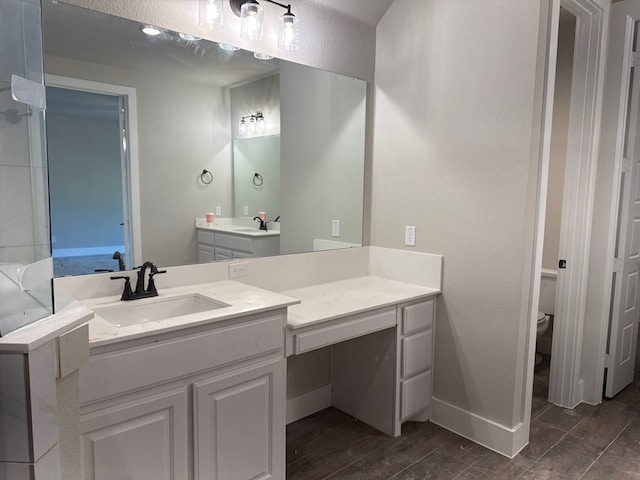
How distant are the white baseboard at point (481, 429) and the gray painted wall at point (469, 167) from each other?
4 centimetres

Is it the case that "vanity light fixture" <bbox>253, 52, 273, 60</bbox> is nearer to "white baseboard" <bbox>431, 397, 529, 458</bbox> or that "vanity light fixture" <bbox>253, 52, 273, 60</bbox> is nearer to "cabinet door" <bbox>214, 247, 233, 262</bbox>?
"cabinet door" <bbox>214, 247, 233, 262</bbox>

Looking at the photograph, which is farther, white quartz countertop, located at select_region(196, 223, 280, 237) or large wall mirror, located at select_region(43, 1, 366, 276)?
white quartz countertop, located at select_region(196, 223, 280, 237)

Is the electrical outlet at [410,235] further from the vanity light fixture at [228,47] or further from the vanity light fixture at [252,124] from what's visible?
the vanity light fixture at [228,47]

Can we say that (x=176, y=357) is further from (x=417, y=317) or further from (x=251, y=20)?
(x=251, y=20)

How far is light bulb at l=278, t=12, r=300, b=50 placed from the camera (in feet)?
7.06

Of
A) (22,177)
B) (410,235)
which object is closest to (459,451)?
(410,235)

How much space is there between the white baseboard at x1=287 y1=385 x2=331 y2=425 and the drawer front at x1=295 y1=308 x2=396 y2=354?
2.39ft

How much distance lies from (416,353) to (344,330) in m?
0.59

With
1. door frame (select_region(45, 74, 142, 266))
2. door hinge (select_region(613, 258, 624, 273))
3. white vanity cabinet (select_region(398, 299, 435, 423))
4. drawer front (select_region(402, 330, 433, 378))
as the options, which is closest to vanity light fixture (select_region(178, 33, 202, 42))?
door frame (select_region(45, 74, 142, 266))

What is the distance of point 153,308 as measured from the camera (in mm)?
1858

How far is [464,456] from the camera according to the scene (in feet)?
7.42

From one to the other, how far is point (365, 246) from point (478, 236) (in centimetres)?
77

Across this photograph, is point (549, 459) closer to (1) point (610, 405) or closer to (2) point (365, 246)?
(1) point (610, 405)

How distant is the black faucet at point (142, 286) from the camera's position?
1826 millimetres
